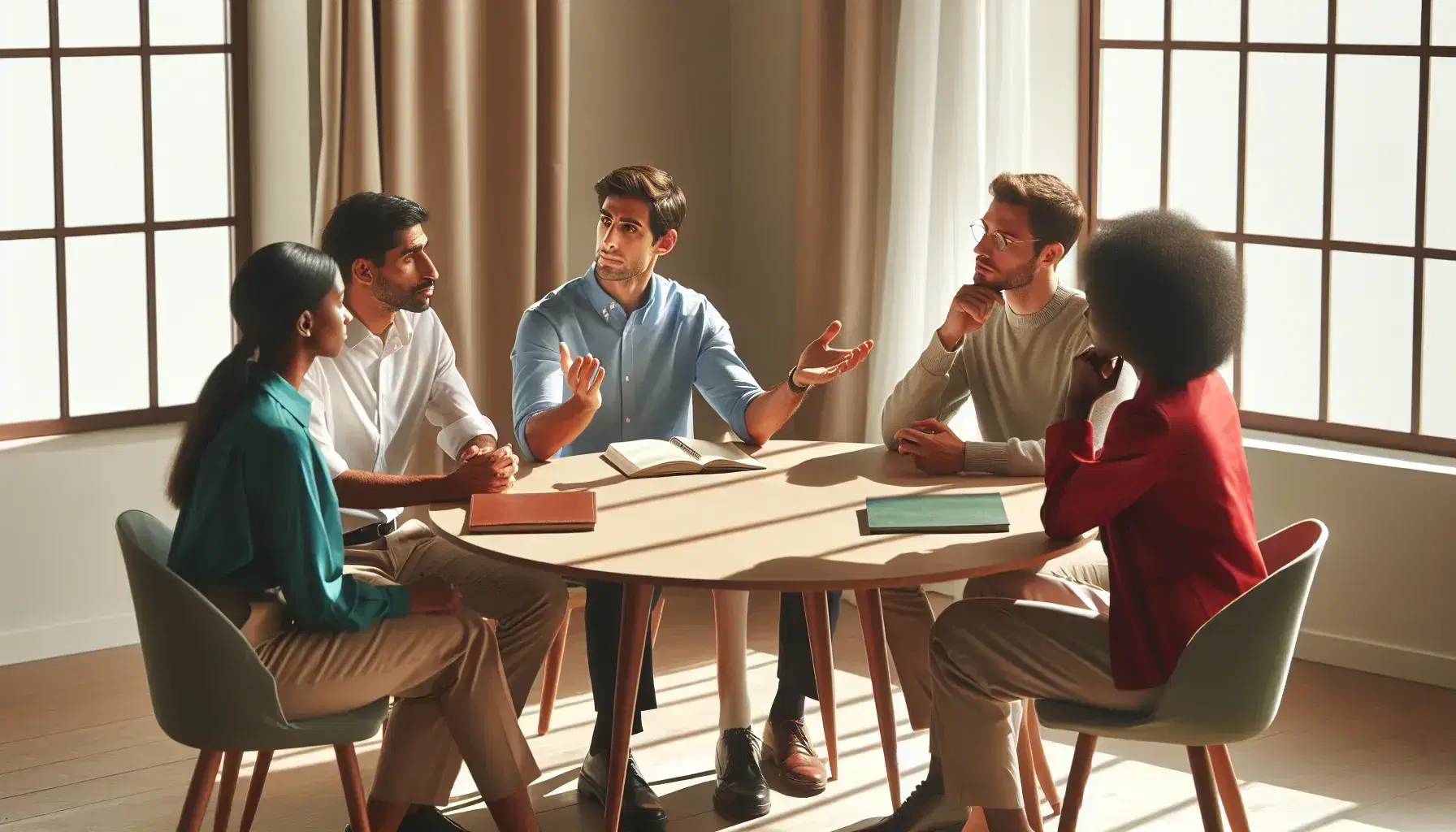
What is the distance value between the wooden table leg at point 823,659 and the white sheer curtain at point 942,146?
124cm

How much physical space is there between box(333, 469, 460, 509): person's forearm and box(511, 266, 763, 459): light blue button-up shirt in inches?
19.7

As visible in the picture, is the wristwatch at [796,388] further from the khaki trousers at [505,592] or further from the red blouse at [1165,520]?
the red blouse at [1165,520]

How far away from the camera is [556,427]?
334 centimetres

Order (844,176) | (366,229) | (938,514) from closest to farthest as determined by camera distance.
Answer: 1. (938,514)
2. (366,229)
3. (844,176)

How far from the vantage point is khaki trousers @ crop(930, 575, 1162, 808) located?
8.69ft

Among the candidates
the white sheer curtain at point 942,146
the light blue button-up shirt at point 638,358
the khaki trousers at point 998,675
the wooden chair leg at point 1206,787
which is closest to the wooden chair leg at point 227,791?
the light blue button-up shirt at point 638,358

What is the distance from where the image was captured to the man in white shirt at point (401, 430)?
3100mm

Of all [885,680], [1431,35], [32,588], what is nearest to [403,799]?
[885,680]

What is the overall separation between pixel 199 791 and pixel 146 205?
7.22ft

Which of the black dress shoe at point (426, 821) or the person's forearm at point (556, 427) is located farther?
the person's forearm at point (556, 427)

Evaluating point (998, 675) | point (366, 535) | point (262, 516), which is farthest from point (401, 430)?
point (998, 675)

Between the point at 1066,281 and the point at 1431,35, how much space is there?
3.50 ft

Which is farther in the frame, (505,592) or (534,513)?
(505,592)

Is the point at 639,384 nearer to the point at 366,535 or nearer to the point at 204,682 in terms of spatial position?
the point at 366,535
